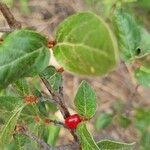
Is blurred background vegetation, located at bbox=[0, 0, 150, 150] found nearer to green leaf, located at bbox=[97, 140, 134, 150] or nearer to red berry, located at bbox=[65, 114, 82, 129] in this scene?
green leaf, located at bbox=[97, 140, 134, 150]

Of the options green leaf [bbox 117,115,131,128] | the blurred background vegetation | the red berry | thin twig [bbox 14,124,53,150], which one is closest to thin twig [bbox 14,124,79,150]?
thin twig [bbox 14,124,53,150]

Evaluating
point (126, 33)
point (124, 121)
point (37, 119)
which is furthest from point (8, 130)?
point (124, 121)

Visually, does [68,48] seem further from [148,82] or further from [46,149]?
[148,82]

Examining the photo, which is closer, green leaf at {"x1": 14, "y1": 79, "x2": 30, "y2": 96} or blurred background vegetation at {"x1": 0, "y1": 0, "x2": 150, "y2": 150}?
green leaf at {"x1": 14, "y1": 79, "x2": 30, "y2": 96}

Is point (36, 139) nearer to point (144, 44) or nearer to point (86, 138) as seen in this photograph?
point (86, 138)

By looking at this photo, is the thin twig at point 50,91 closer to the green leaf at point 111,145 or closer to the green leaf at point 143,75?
the green leaf at point 111,145
